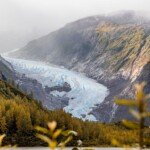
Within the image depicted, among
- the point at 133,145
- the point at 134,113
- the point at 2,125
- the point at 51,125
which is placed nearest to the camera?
the point at 134,113

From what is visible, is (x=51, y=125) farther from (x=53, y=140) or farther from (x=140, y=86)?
(x=140, y=86)

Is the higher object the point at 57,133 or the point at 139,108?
the point at 139,108

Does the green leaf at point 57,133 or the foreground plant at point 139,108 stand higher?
the foreground plant at point 139,108

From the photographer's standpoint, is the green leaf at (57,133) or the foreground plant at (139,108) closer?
the foreground plant at (139,108)

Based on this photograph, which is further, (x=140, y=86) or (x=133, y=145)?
(x=133, y=145)

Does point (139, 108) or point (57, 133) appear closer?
point (139, 108)

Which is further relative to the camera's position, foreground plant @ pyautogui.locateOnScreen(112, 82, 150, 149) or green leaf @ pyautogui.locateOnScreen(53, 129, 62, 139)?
green leaf @ pyautogui.locateOnScreen(53, 129, 62, 139)

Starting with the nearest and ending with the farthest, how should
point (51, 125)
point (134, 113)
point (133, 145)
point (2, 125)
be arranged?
point (134, 113)
point (51, 125)
point (133, 145)
point (2, 125)

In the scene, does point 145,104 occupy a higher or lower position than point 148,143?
higher

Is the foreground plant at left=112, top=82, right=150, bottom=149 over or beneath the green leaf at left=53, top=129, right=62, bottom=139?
over

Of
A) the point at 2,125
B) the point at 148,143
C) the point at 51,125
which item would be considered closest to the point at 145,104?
the point at 148,143
